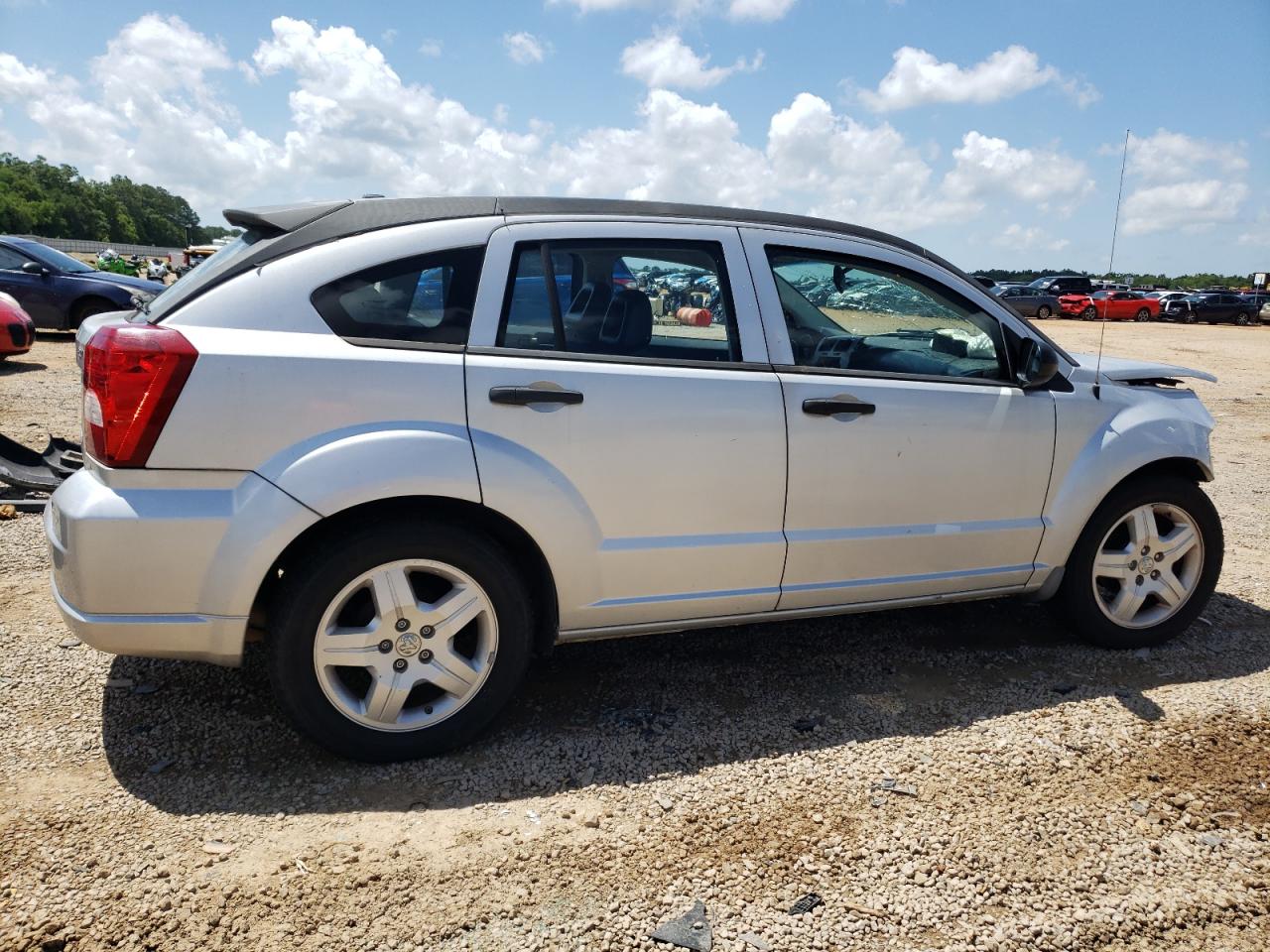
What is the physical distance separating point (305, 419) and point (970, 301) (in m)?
2.63

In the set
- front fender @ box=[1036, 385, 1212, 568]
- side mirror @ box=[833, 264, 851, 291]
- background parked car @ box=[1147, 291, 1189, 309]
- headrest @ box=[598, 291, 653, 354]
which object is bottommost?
front fender @ box=[1036, 385, 1212, 568]

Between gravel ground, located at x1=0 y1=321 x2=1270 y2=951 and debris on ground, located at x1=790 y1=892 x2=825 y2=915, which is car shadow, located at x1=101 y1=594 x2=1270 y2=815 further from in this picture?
debris on ground, located at x1=790 y1=892 x2=825 y2=915

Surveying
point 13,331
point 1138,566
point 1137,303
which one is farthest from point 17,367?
point 1137,303

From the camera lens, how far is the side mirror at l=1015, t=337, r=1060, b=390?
11.8 feet

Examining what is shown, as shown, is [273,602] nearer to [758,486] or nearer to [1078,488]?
[758,486]

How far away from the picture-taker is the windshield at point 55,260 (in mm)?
13547

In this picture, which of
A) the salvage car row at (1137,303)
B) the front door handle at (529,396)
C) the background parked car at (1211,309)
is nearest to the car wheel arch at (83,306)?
the front door handle at (529,396)

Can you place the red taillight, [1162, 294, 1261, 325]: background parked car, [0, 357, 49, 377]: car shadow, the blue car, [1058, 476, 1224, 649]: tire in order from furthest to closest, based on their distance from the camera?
1. [1162, 294, 1261, 325]: background parked car
2. the blue car
3. [0, 357, 49, 377]: car shadow
4. [1058, 476, 1224, 649]: tire
5. the red taillight

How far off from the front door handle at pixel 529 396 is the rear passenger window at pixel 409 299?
0.21 meters

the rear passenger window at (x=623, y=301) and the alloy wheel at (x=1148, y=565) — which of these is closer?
the rear passenger window at (x=623, y=301)

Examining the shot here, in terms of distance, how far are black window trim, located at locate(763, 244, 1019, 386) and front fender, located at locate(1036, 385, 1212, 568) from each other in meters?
→ 0.27

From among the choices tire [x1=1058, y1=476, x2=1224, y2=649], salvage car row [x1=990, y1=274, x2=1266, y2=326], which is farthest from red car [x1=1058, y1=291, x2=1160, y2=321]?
tire [x1=1058, y1=476, x2=1224, y2=649]

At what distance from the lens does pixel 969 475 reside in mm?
3531

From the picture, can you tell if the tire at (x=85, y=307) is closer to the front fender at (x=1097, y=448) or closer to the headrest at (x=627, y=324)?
the headrest at (x=627, y=324)
